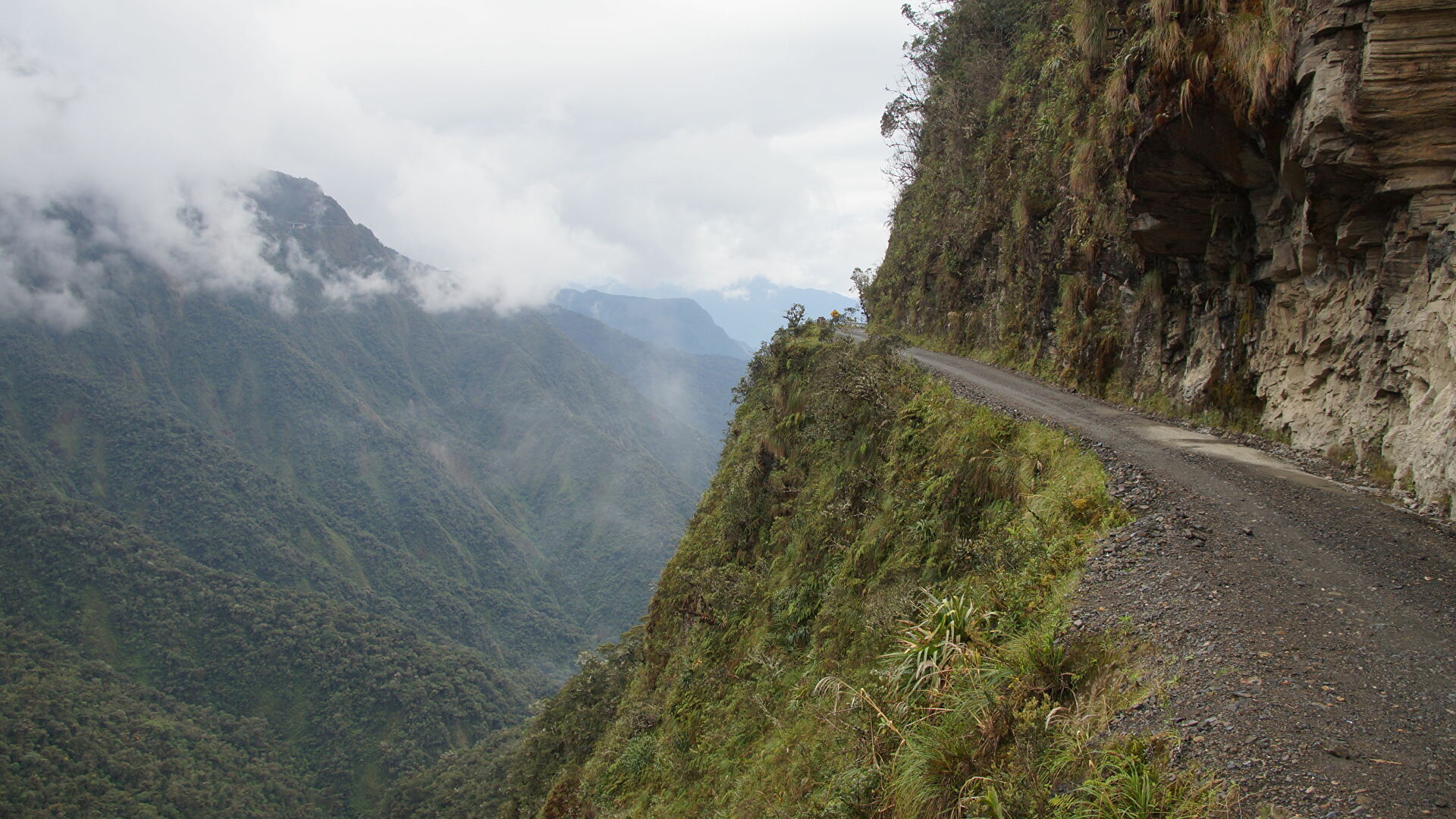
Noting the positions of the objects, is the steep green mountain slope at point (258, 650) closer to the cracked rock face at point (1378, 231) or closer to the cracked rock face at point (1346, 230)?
the cracked rock face at point (1346, 230)

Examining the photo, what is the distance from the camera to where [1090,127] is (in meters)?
12.9

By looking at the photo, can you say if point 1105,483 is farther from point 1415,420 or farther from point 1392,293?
point 1392,293

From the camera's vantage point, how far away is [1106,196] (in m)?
13.1

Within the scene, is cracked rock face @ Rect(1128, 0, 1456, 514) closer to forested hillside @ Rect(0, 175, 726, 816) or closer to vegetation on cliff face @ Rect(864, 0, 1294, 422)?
vegetation on cliff face @ Rect(864, 0, 1294, 422)

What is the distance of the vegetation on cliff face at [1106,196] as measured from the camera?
348 inches

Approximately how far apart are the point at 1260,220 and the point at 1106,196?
428cm

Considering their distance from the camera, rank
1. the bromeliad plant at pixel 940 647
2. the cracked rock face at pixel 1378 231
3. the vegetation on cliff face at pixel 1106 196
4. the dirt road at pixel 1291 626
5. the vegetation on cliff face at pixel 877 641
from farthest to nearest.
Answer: the vegetation on cliff face at pixel 1106 196, the cracked rock face at pixel 1378 231, the bromeliad plant at pixel 940 647, the vegetation on cliff face at pixel 877 641, the dirt road at pixel 1291 626

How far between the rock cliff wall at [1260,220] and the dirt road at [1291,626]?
3.80 ft

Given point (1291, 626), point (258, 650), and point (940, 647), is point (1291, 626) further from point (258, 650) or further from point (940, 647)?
point (258, 650)

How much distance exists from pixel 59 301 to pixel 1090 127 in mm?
271882

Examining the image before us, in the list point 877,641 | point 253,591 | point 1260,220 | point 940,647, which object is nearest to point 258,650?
point 253,591

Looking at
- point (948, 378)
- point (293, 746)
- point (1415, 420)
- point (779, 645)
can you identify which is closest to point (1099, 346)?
point (948, 378)

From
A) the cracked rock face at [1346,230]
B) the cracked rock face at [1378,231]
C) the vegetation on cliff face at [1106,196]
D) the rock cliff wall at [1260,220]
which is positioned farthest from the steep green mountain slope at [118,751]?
the cracked rock face at [1378,231]

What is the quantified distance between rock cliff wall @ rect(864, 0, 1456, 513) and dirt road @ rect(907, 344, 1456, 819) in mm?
1159
